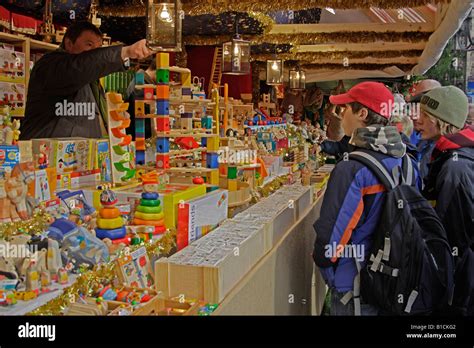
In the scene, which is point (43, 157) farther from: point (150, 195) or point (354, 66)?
point (354, 66)

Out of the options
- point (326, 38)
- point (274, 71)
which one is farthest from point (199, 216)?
point (326, 38)

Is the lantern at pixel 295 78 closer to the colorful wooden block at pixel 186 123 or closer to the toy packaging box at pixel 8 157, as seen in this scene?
the colorful wooden block at pixel 186 123

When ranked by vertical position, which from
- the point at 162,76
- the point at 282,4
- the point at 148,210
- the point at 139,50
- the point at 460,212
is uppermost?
the point at 282,4

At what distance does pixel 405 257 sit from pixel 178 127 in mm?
1788

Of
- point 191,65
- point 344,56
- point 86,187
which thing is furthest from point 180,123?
point 344,56

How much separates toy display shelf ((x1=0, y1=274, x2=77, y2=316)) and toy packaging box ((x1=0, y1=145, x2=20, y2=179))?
2.16 feet

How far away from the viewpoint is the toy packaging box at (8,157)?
213cm

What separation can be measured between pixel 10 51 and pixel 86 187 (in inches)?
114

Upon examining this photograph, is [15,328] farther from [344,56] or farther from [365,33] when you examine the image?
[344,56]

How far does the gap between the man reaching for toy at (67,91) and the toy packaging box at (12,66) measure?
1.64 m

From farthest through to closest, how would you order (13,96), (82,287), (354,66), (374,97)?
(354,66)
(13,96)
(374,97)
(82,287)

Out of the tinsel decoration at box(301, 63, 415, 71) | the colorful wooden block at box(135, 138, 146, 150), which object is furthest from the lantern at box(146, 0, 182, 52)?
the tinsel decoration at box(301, 63, 415, 71)

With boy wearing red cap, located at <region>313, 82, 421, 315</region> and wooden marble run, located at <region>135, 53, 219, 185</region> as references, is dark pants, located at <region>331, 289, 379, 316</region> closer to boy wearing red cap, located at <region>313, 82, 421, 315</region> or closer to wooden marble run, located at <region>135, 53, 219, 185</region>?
boy wearing red cap, located at <region>313, 82, 421, 315</region>

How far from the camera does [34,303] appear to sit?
5.05 ft
